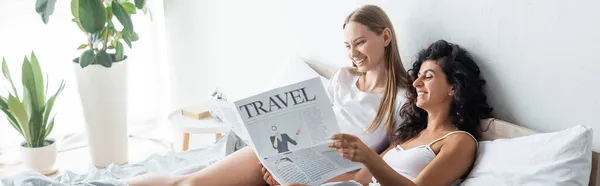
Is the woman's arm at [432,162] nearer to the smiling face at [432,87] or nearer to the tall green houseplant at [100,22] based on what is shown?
the smiling face at [432,87]

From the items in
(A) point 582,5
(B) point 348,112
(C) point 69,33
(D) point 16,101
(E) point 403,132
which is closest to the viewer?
(A) point 582,5

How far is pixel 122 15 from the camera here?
3039 mm

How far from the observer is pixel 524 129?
5.51 ft

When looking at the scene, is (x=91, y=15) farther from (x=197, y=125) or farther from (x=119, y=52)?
Answer: (x=197, y=125)

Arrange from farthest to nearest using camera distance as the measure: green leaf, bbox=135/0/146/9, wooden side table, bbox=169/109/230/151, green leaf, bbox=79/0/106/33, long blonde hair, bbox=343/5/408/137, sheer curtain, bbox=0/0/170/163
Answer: sheer curtain, bbox=0/0/170/163, green leaf, bbox=135/0/146/9, green leaf, bbox=79/0/106/33, wooden side table, bbox=169/109/230/151, long blonde hair, bbox=343/5/408/137

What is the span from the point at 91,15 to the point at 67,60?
0.69 metres

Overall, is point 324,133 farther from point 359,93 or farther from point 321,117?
point 359,93

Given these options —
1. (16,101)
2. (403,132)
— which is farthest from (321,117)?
(16,101)

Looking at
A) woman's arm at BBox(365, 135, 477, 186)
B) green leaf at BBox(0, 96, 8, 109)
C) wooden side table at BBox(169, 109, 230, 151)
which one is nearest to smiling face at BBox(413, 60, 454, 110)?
woman's arm at BBox(365, 135, 477, 186)

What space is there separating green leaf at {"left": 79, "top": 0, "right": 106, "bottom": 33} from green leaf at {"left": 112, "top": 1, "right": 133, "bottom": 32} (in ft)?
0.33

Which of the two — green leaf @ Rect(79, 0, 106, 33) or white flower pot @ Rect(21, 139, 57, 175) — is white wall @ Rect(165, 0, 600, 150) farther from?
white flower pot @ Rect(21, 139, 57, 175)

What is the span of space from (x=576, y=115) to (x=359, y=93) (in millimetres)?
708

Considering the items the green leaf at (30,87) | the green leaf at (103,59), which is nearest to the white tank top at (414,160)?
the green leaf at (103,59)

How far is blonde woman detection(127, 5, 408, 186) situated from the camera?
203 centimetres
